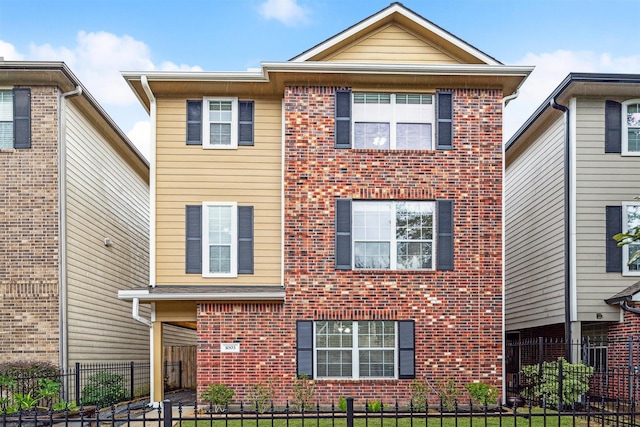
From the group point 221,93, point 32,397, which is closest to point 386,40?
point 221,93

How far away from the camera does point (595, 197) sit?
56.2ft

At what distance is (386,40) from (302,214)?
15.1 ft

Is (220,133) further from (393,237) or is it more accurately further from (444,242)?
(444,242)

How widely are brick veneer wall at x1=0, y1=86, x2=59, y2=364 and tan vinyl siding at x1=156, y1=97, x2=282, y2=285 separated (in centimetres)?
237

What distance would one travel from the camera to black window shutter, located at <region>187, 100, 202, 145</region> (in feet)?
54.6

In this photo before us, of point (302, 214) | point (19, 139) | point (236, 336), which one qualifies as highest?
point (19, 139)

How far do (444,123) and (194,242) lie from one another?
21.1 ft

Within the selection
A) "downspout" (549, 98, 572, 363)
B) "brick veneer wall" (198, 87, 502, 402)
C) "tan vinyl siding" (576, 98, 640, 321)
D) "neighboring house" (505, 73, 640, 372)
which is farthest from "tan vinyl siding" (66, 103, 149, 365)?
"tan vinyl siding" (576, 98, 640, 321)

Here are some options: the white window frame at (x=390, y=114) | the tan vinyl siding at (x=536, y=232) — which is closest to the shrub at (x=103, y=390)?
the white window frame at (x=390, y=114)

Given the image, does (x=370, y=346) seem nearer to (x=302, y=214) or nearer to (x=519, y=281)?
(x=302, y=214)

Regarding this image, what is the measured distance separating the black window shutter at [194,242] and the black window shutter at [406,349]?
4.84m

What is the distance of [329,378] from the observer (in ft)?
51.9

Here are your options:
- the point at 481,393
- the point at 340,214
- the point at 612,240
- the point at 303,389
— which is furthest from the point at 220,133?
the point at 612,240

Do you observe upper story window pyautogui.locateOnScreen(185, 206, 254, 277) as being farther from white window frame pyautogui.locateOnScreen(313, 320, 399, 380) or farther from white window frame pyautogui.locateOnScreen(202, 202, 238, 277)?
white window frame pyautogui.locateOnScreen(313, 320, 399, 380)
